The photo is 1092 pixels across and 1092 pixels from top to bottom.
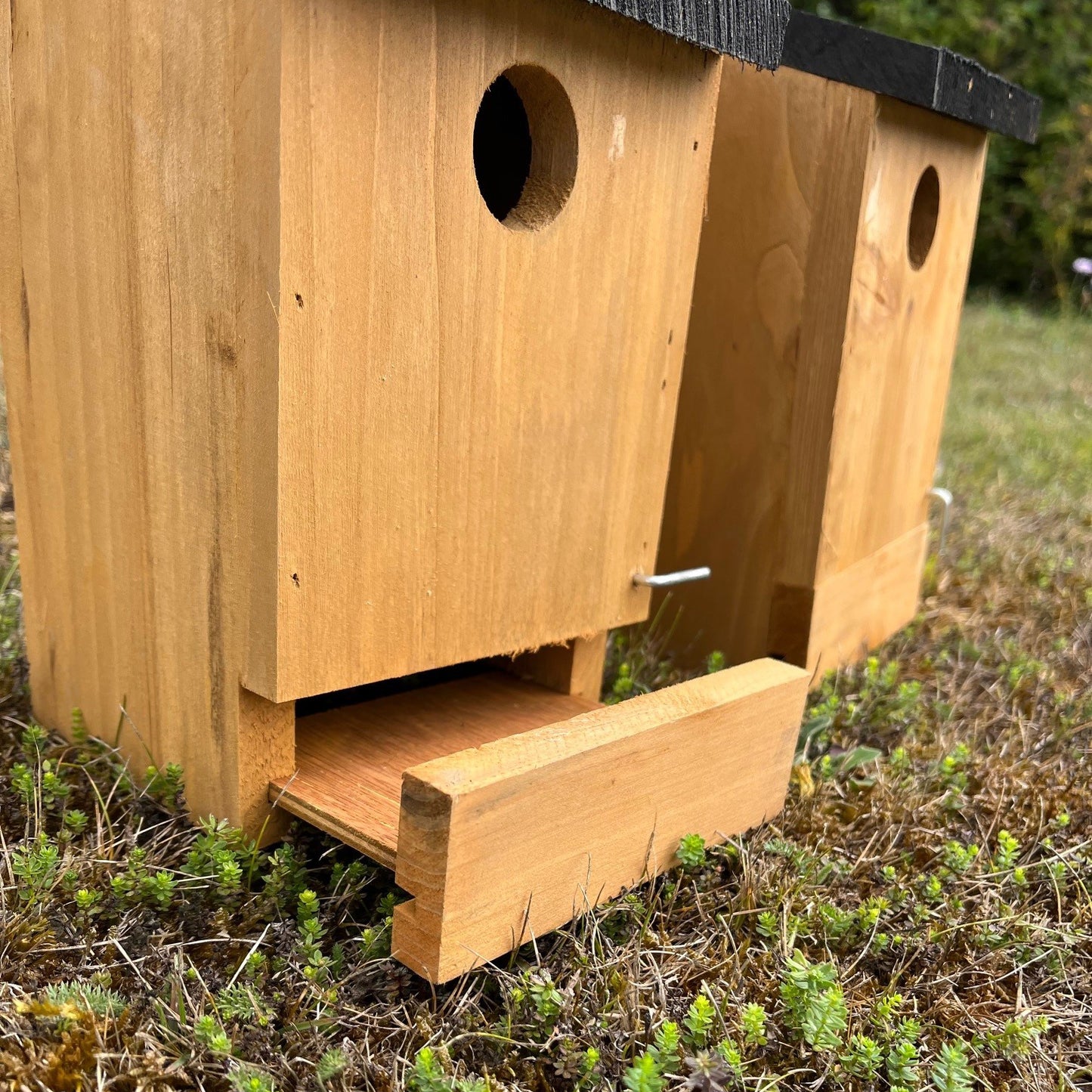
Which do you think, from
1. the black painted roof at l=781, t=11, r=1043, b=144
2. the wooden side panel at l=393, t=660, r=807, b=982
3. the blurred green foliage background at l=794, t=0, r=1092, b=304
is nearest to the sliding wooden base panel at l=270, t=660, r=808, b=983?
the wooden side panel at l=393, t=660, r=807, b=982

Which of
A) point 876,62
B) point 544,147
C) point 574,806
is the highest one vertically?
point 876,62

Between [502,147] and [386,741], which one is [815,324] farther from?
[386,741]

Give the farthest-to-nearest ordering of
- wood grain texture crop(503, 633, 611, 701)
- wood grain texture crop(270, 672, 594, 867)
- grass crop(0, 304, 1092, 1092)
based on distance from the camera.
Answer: wood grain texture crop(503, 633, 611, 701), wood grain texture crop(270, 672, 594, 867), grass crop(0, 304, 1092, 1092)

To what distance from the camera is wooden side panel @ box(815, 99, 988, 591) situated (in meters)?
2.29

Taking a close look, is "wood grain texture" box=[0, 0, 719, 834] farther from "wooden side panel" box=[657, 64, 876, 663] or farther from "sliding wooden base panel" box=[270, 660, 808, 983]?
"wooden side panel" box=[657, 64, 876, 663]

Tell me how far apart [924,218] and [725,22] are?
1141 mm

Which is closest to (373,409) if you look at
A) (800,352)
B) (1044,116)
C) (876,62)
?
(800,352)

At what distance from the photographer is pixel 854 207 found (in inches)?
87.0

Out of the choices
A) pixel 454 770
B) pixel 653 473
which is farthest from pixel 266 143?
pixel 653 473

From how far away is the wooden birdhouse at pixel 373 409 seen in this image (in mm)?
1398

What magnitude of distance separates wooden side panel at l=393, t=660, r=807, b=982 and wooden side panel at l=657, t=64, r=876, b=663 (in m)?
0.67

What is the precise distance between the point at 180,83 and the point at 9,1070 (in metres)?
1.14

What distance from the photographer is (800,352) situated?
2.33 metres

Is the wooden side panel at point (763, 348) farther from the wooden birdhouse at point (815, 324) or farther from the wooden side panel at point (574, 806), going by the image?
the wooden side panel at point (574, 806)
